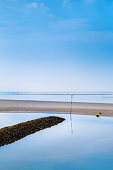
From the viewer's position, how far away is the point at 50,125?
9.49m

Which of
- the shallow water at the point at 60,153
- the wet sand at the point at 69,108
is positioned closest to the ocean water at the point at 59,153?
the shallow water at the point at 60,153

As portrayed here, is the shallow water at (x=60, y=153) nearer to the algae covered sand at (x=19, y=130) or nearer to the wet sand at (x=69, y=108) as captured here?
the algae covered sand at (x=19, y=130)

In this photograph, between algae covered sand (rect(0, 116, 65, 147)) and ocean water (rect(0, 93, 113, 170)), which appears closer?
ocean water (rect(0, 93, 113, 170))

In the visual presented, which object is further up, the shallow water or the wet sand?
the shallow water

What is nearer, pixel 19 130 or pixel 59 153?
pixel 59 153

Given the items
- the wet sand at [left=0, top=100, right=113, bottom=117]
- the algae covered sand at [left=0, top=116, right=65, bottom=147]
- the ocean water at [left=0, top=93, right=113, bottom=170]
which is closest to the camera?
the ocean water at [left=0, top=93, right=113, bottom=170]

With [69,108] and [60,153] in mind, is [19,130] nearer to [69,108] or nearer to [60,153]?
[60,153]

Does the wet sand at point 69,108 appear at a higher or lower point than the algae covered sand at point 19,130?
lower

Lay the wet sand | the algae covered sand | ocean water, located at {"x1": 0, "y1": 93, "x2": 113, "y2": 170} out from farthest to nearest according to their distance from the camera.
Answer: the wet sand → the algae covered sand → ocean water, located at {"x1": 0, "y1": 93, "x2": 113, "y2": 170}

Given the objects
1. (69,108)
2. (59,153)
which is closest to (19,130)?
(59,153)

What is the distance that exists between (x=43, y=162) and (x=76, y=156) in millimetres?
862

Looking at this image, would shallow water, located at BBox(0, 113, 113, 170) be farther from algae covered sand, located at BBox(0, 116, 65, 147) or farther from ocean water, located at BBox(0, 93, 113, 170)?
algae covered sand, located at BBox(0, 116, 65, 147)

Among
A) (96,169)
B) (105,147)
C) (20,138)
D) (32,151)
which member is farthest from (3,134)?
(96,169)

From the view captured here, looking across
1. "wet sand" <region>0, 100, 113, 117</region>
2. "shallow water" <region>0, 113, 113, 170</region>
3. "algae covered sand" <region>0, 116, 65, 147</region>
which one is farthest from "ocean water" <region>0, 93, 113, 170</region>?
"wet sand" <region>0, 100, 113, 117</region>
